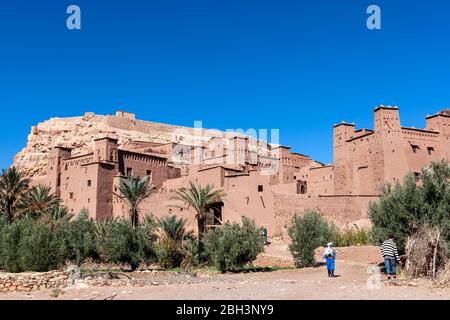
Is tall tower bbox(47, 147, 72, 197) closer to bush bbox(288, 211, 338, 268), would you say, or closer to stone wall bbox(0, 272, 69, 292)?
bush bbox(288, 211, 338, 268)

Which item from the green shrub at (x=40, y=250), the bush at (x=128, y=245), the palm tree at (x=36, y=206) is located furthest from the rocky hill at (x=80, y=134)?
the green shrub at (x=40, y=250)

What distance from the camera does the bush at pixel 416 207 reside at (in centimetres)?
1510

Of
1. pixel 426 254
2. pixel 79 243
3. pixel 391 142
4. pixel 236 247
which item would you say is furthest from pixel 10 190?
pixel 391 142

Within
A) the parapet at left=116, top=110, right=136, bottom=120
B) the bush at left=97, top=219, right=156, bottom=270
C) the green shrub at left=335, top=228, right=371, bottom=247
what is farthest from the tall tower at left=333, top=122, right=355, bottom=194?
the parapet at left=116, top=110, right=136, bottom=120

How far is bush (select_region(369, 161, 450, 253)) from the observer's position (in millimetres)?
15102

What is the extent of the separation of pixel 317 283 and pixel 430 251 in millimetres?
3120

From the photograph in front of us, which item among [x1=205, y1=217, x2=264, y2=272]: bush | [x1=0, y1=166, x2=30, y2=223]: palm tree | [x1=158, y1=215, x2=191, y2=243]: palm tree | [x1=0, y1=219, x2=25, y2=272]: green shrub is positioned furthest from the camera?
[x1=0, y1=166, x2=30, y2=223]: palm tree

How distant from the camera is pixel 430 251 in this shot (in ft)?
44.2

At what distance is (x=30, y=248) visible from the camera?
18641 mm

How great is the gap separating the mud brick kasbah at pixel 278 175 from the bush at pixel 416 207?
40.3ft

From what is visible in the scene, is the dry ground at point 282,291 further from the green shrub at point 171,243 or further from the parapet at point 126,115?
the parapet at point 126,115

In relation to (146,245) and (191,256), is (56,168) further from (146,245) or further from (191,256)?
(191,256)

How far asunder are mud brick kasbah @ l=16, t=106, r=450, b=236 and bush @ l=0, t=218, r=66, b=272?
1353 cm
